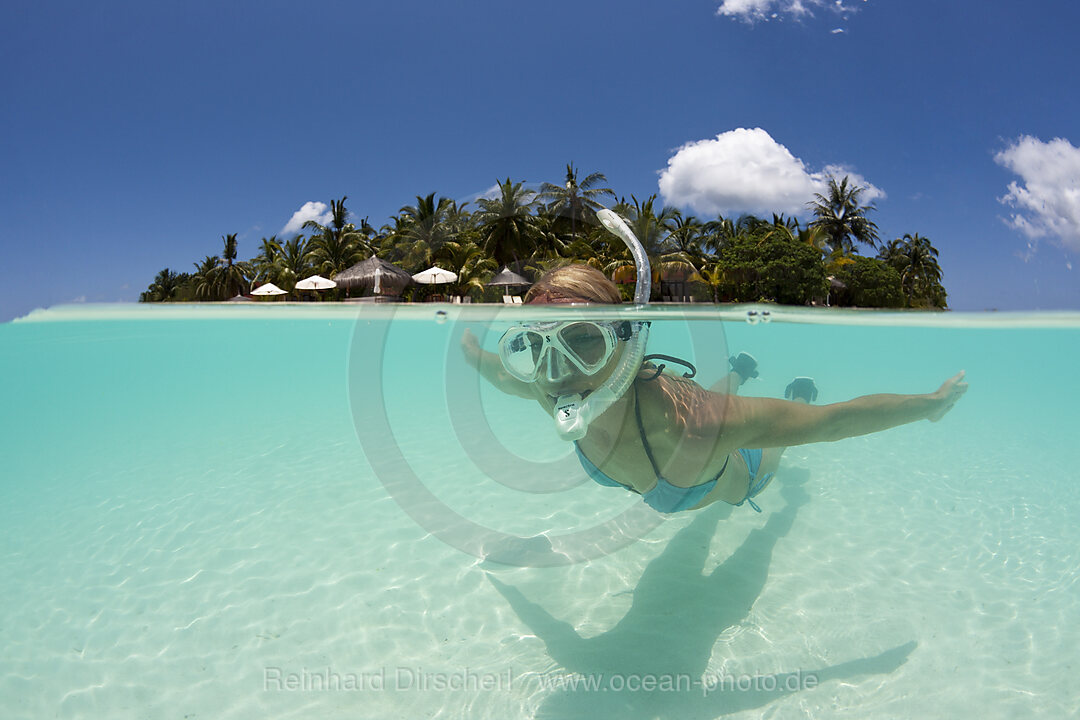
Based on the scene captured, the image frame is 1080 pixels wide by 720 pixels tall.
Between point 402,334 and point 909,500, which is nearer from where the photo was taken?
point 909,500

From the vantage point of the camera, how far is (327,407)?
8984 millimetres

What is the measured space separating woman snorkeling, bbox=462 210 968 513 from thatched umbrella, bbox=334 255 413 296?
27088mm

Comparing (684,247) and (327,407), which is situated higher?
(684,247)

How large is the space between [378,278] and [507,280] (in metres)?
7.09

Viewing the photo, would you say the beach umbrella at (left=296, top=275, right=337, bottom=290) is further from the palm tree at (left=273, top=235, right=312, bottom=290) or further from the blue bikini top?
the blue bikini top

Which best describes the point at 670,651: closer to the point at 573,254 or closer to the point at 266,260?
the point at 573,254

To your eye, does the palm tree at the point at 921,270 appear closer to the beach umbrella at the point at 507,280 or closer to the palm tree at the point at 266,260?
the beach umbrella at the point at 507,280

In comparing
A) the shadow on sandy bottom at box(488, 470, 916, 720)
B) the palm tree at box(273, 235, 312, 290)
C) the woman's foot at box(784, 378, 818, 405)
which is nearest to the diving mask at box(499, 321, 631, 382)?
the shadow on sandy bottom at box(488, 470, 916, 720)

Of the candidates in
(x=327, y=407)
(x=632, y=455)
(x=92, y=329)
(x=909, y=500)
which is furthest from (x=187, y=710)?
(x=92, y=329)

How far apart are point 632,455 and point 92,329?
28.7 m

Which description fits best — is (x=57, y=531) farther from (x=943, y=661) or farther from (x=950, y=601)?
(x=950, y=601)

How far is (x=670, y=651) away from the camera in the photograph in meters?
2.72

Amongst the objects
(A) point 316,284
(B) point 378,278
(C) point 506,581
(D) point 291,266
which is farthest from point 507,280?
(C) point 506,581

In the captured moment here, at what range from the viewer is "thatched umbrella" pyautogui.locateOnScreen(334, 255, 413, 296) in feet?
92.3
